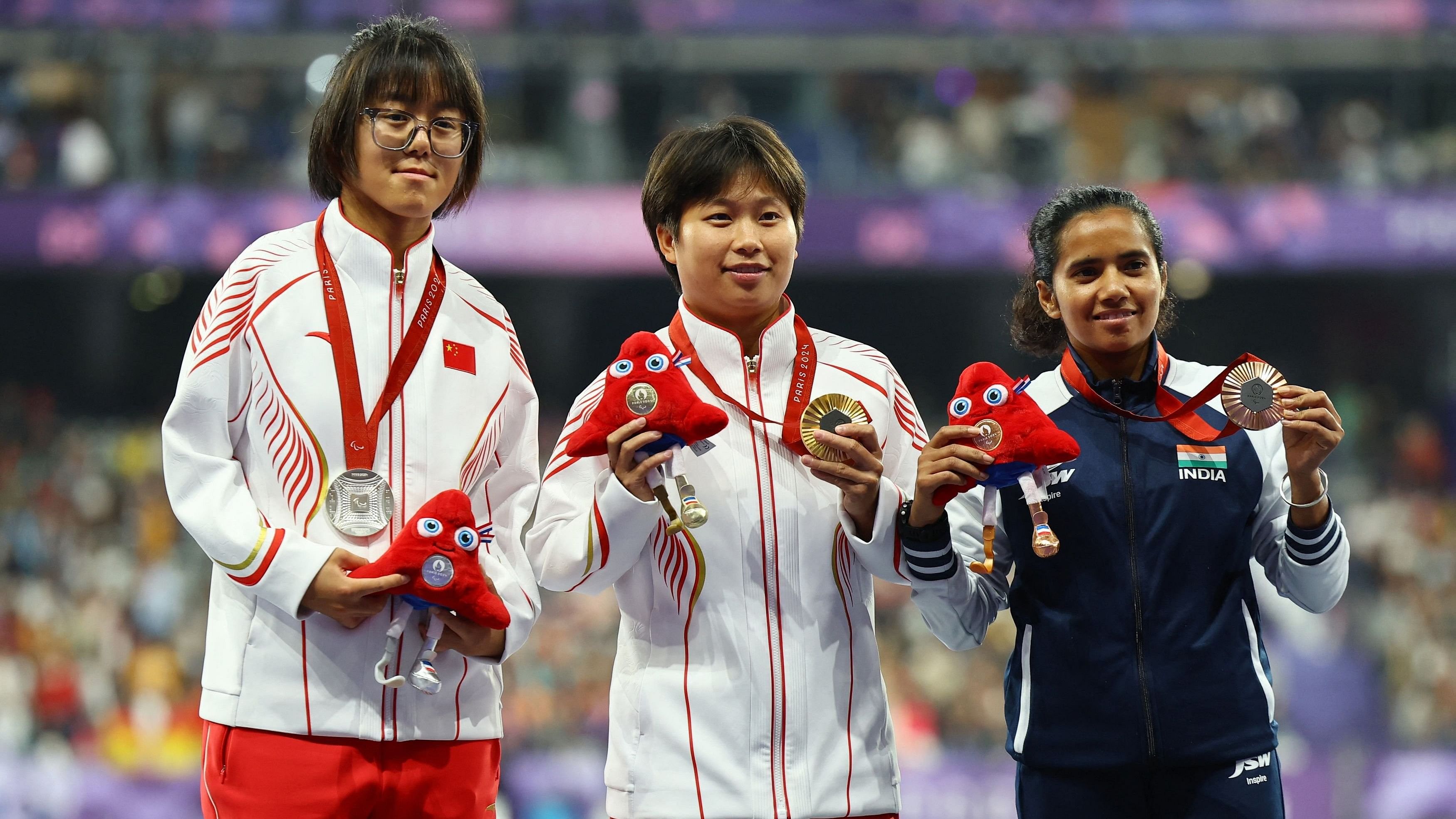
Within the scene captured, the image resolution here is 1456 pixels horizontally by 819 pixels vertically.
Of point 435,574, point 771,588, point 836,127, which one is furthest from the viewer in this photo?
point 836,127

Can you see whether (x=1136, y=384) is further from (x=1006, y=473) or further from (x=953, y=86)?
(x=953, y=86)

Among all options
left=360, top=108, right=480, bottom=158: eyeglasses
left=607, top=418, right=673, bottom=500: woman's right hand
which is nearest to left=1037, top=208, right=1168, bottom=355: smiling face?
left=607, top=418, right=673, bottom=500: woman's right hand

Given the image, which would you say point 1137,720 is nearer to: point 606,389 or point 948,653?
point 606,389

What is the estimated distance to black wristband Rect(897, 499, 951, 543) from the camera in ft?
7.97

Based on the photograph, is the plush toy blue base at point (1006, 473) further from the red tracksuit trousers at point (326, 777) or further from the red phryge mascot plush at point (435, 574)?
the red tracksuit trousers at point (326, 777)

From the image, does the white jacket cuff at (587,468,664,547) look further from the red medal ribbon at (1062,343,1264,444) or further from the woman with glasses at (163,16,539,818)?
the red medal ribbon at (1062,343,1264,444)

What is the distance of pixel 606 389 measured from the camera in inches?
93.1

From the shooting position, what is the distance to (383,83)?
2.53 m

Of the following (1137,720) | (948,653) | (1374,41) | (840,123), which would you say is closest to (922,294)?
(840,123)

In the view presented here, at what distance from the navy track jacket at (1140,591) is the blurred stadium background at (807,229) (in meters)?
5.54

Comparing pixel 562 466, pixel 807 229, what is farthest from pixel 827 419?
pixel 807 229

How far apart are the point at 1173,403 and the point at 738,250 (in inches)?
34.6

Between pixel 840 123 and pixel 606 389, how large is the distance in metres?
9.64

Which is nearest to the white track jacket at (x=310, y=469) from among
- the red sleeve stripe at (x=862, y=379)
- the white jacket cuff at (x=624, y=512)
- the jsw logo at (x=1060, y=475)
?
the white jacket cuff at (x=624, y=512)
